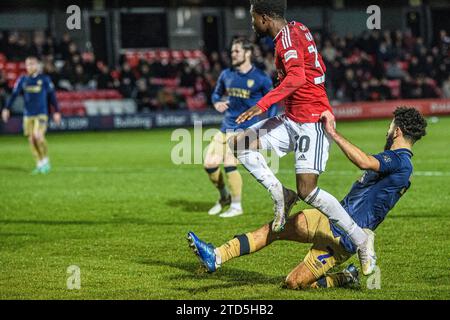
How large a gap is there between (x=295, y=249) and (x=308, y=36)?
2748 millimetres

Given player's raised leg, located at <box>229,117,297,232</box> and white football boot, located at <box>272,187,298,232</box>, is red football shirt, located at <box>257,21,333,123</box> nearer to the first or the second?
player's raised leg, located at <box>229,117,297,232</box>

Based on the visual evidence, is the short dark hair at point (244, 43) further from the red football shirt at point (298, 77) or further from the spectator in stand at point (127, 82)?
the spectator in stand at point (127, 82)

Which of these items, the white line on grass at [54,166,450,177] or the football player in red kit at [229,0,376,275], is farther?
the white line on grass at [54,166,450,177]

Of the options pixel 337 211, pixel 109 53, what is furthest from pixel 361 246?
pixel 109 53

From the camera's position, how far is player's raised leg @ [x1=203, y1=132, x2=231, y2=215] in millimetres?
13250

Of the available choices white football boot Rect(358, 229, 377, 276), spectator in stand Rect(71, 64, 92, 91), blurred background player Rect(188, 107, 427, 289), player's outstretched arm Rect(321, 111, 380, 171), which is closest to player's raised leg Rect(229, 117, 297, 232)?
blurred background player Rect(188, 107, 427, 289)

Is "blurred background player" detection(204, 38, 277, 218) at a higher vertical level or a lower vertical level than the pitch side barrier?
higher

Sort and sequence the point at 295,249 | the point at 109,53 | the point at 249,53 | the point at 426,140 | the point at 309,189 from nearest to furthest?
the point at 309,189
the point at 295,249
the point at 249,53
the point at 426,140
the point at 109,53

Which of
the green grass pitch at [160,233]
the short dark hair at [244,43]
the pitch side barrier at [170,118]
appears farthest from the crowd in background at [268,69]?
the short dark hair at [244,43]

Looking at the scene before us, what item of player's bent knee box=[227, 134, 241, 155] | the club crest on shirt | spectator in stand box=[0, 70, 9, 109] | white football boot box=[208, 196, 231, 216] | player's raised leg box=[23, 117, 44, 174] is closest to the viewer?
the club crest on shirt

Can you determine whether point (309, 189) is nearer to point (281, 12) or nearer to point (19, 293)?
point (281, 12)

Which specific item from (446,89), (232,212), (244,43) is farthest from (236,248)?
(446,89)
